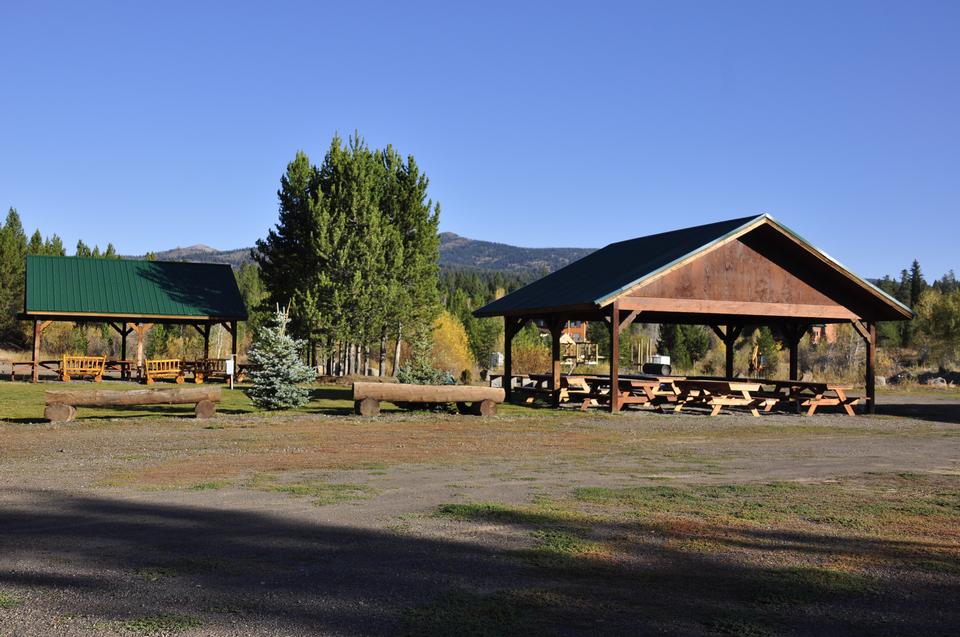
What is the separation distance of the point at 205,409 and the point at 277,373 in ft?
8.12

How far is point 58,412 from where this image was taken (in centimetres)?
1775

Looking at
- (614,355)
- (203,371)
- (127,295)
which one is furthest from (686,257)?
(127,295)

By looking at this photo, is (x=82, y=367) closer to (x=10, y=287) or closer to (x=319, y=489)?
(x=319, y=489)

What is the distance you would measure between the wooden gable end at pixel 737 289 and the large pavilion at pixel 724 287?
3 cm

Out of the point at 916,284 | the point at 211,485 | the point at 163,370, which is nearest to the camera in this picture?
the point at 211,485

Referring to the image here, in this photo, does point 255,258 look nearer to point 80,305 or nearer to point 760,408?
point 80,305

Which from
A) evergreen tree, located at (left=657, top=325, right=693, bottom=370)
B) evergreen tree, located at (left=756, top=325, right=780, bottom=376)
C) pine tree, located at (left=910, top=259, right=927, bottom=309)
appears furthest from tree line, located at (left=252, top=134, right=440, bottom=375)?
pine tree, located at (left=910, top=259, right=927, bottom=309)

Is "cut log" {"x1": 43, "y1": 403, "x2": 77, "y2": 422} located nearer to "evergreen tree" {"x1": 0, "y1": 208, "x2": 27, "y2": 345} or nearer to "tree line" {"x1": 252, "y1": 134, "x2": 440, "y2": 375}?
"tree line" {"x1": 252, "y1": 134, "x2": 440, "y2": 375}

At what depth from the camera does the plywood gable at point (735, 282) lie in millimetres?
23266

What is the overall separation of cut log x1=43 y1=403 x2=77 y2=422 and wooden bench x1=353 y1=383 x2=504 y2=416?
5.92 metres

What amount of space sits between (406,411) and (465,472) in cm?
1006

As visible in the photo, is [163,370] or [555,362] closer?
[555,362]

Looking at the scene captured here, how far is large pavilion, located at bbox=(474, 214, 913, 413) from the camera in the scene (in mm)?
22875

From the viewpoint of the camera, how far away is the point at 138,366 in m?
34.9
